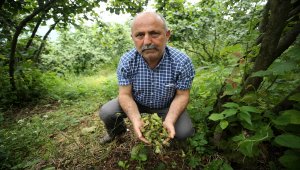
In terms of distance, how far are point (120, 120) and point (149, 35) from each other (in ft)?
3.48

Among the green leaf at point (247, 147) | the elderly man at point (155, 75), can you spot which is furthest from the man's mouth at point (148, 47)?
the green leaf at point (247, 147)

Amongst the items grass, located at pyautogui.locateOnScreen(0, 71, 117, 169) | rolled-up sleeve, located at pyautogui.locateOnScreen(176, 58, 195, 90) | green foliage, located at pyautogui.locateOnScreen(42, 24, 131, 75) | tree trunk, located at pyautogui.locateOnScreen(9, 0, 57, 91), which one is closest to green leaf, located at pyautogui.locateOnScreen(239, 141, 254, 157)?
rolled-up sleeve, located at pyautogui.locateOnScreen(176, 58, 195, 90)

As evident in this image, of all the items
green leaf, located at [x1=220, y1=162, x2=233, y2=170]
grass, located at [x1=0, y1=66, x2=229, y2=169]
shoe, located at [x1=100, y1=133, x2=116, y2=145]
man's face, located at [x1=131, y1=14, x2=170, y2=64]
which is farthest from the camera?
shoe, located at [x1=100, y1=133, x2=116, y2=145]

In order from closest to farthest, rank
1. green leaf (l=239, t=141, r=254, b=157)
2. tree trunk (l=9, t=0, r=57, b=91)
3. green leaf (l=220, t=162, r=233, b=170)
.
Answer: green leaf (l=239, t=141, r=254, b=157) → green leaf (l=220, t=162, r=233, b=170) → tree trunk (l=9, t=0, r=57, b=91)

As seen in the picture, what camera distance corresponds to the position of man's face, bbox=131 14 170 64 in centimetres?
219

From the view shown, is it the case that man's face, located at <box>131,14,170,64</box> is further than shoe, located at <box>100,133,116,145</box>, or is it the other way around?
shoe, located at <box>100,133,116,145</box>

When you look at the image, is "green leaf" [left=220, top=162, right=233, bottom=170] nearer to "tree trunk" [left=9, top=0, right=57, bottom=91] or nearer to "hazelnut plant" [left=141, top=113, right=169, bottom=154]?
"hazelnut plant" [left=141, top=113, right=169, bottom=154]

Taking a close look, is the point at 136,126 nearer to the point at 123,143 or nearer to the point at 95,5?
the point at 123,143

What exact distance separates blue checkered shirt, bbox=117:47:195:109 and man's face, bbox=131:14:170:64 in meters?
0.15

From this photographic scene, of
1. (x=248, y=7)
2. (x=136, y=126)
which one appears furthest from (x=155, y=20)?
(x=248, y=7)

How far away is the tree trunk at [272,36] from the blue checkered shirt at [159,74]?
621 millimetres

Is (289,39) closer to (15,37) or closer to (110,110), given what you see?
(110,110)

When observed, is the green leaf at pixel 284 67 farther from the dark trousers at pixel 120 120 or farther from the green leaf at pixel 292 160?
the dark trousers at pixel 120 120

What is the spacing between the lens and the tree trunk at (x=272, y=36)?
161 cm
